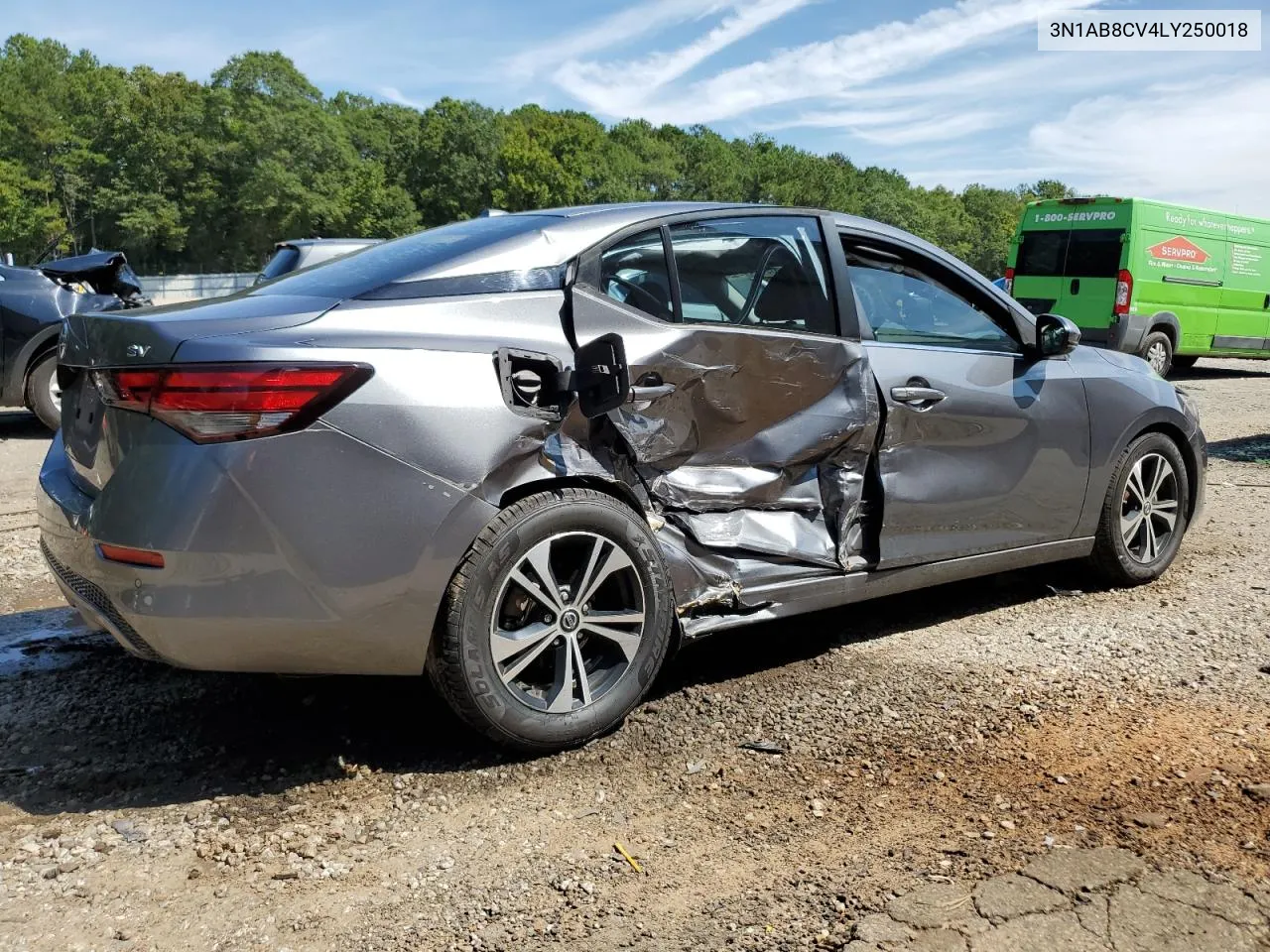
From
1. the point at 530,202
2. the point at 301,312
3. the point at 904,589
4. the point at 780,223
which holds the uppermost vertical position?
the point at 530,202

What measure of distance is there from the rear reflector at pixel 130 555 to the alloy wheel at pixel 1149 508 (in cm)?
382

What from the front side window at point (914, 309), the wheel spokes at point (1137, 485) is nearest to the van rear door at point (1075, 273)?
the wheel spokes at point (1137, 485)

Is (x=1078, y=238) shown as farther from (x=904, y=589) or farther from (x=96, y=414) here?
(x=96, y=414)

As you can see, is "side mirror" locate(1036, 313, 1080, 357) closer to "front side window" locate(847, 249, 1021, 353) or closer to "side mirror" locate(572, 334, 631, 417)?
"front side window" locate(847, 249, 1021, 353)

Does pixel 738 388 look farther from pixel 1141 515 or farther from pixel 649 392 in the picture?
pixel 1141 515

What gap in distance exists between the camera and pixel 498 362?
3.01 metres

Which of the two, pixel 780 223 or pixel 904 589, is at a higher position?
pixel 780 223

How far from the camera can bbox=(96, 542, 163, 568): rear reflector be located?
2.69 meters

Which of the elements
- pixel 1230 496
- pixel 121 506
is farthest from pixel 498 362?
pixel 1230 496

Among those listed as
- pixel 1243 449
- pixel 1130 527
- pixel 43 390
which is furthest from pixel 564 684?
pixel 43 390

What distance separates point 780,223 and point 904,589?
4.64 feet

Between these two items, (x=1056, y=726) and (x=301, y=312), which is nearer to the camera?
(x=301, y=312)

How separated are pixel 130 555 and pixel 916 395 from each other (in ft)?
8.62

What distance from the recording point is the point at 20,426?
413 inches
